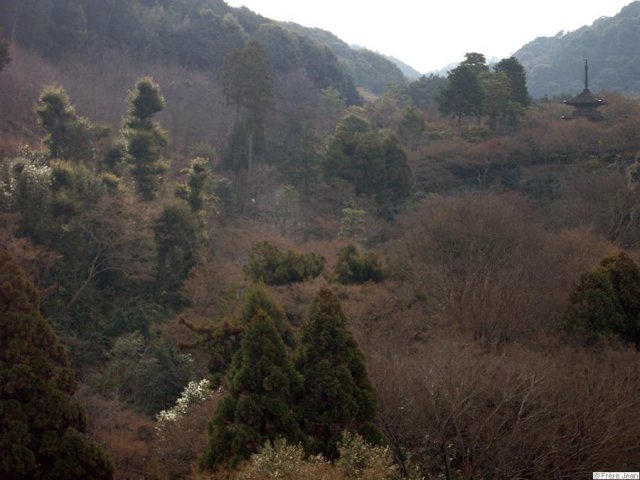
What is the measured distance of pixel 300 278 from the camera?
1798 cm

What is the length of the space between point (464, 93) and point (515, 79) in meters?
4.36

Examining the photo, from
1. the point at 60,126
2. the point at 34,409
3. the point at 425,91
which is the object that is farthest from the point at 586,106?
the point at 34,409

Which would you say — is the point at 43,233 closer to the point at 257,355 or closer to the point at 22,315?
the point at 22,315

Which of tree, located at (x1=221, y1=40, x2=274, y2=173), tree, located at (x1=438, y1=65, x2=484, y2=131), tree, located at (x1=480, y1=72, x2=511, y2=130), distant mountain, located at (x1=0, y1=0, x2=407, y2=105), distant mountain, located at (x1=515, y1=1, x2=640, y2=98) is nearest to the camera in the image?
tree, located at (x1=221, y1=40, x2=274, y2=173)

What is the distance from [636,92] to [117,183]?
5051cm

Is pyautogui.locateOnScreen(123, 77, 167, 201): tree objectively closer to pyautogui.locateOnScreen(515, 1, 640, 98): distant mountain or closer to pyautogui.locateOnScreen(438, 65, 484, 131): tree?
pyautogui.locateOnScreen(438, 65, 484, 131): tree

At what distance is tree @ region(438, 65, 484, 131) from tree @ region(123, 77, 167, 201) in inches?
671

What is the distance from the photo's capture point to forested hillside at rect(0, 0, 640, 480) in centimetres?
941

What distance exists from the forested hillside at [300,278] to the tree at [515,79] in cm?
23

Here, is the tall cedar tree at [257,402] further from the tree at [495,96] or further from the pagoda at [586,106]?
the tree at [495,96]

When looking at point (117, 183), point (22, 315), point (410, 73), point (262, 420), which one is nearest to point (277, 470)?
point (262, 420)

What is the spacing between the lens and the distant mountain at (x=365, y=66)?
63469 mm

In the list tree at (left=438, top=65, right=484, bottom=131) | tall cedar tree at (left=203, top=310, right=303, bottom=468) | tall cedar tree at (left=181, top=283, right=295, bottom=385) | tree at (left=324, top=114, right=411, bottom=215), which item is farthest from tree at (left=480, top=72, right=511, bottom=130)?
tall cedar tree at (left=203, top=310, right=303, bottom=468)

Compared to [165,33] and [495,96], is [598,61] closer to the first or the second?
[495,96]
